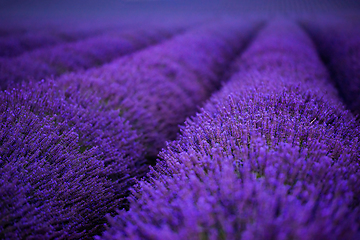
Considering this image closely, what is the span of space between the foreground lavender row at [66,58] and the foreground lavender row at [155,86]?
78 centimetres

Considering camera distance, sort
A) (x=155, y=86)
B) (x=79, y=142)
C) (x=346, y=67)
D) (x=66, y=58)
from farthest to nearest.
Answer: (x=66, y=58) < (x=346, y=67) < (x=155, y=86) < (x=79, y=142)

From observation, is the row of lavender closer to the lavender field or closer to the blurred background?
the lavender field

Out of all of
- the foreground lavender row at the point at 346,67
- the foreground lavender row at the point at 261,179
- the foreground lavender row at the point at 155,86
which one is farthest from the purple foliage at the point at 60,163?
the foreground lavender row at the point at 346,67

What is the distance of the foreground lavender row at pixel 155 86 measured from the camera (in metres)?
2.34

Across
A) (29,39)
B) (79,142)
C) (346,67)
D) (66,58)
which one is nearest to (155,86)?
(79,142)

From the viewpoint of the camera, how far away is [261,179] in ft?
3.59

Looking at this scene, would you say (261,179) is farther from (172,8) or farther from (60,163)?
(172,8)

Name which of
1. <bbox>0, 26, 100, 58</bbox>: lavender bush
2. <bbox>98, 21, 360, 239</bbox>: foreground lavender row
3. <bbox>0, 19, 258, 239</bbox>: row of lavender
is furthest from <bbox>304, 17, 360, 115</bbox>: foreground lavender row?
<bbox>0, 26, 100, 58</bbox>: lavender bush

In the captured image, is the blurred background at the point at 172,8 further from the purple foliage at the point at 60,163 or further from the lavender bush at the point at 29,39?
the purple foliage at the point at 60,163

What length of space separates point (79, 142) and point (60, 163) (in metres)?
0.26

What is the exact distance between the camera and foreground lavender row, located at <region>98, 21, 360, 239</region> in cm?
86

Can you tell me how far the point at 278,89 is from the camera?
198 centimetres

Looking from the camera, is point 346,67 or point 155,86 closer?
point 155,86

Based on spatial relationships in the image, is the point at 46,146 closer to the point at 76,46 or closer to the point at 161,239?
the point at 161,239
